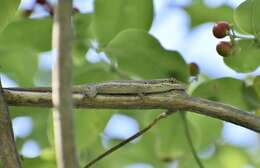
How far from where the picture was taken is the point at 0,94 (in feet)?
5.82

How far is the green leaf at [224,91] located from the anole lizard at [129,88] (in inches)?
9.1

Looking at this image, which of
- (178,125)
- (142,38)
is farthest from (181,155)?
(142,38)

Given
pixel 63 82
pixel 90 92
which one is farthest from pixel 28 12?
pixel 63 82

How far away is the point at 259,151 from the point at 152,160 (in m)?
1.00

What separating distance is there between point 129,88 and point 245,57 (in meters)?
0.44

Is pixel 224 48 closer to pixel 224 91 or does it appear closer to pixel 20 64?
pixel 224 91

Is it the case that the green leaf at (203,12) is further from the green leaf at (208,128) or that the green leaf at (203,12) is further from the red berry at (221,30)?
the red berry at (221,30)

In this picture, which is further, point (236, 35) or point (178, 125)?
point (178, 125)

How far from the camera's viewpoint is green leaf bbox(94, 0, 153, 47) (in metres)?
2.37

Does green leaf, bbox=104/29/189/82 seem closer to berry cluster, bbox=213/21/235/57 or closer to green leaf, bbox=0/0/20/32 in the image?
berry cluster, bbox=213/21/235/57

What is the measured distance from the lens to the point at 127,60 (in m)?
2.32

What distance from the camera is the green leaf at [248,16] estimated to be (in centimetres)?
208

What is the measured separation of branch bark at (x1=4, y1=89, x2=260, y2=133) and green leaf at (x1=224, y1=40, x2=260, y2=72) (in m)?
0.30

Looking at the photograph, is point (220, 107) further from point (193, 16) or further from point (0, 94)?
point (193, 16)
